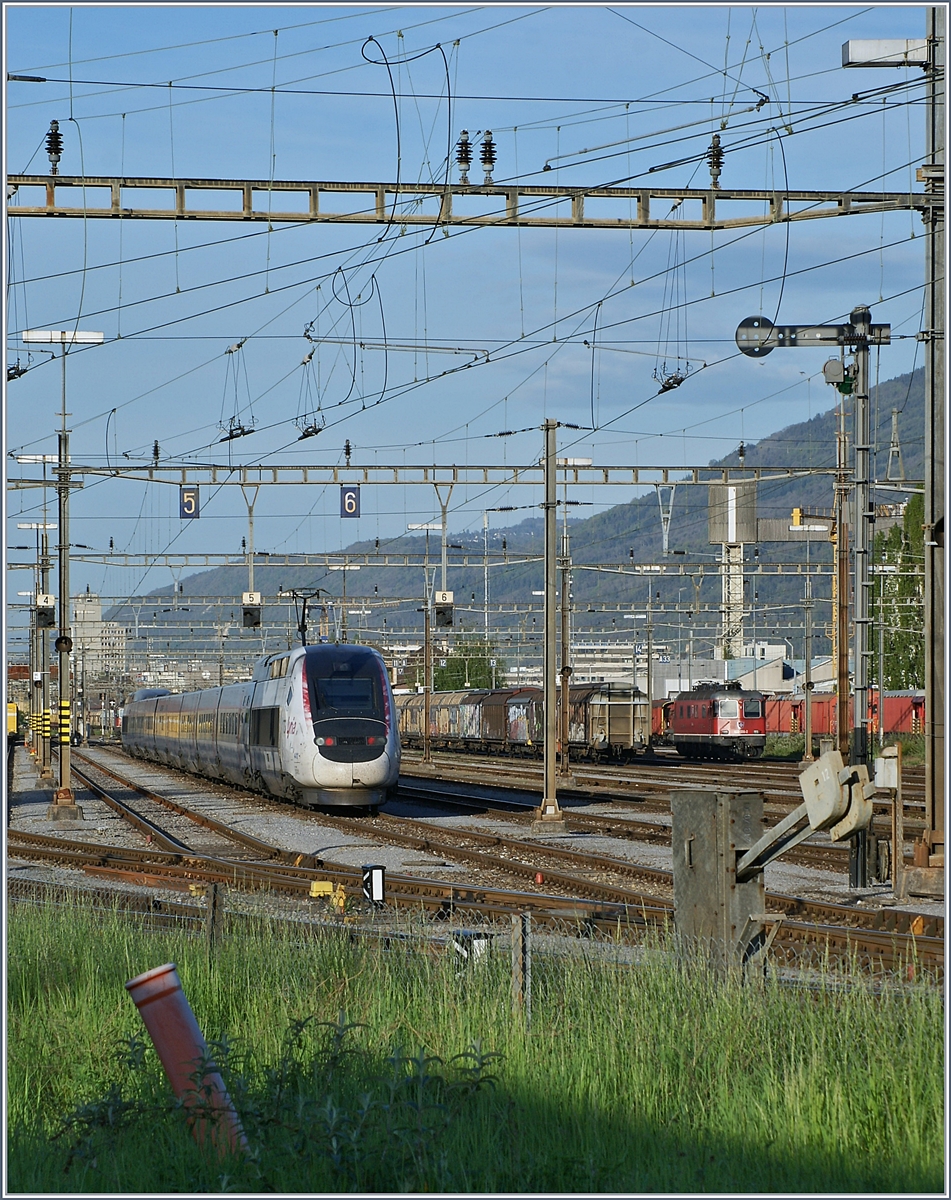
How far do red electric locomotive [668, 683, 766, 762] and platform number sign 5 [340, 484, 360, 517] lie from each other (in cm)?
2211

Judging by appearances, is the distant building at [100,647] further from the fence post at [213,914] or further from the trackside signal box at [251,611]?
the fence post at [213,914]

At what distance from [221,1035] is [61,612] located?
2410cm

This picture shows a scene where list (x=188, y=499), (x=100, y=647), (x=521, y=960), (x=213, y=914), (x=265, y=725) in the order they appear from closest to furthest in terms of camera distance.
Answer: (x=521, y=960)
(x=213, y=914)
(x=265, y=725)
(x=188, y=499)
(x=100, y=647)

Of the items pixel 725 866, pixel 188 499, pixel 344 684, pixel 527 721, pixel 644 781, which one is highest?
pixel 188 499

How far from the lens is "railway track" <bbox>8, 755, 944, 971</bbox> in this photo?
43.3 ft

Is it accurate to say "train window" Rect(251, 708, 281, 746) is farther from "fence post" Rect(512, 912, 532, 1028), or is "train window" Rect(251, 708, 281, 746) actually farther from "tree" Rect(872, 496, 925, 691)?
"tree" Rect(872, 496, 925, 691)

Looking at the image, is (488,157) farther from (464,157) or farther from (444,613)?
(444,613)

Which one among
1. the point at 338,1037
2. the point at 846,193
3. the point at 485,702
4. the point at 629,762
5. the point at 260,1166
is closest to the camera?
the point at 260,1166

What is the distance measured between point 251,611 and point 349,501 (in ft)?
19.2

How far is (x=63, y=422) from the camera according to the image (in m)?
32.9

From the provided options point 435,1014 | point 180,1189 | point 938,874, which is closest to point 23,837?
point 938,874

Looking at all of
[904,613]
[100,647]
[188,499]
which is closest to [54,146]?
[188,499]

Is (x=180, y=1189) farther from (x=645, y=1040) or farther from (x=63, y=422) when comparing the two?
(x=63, y=422)

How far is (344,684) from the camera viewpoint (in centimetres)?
2802
